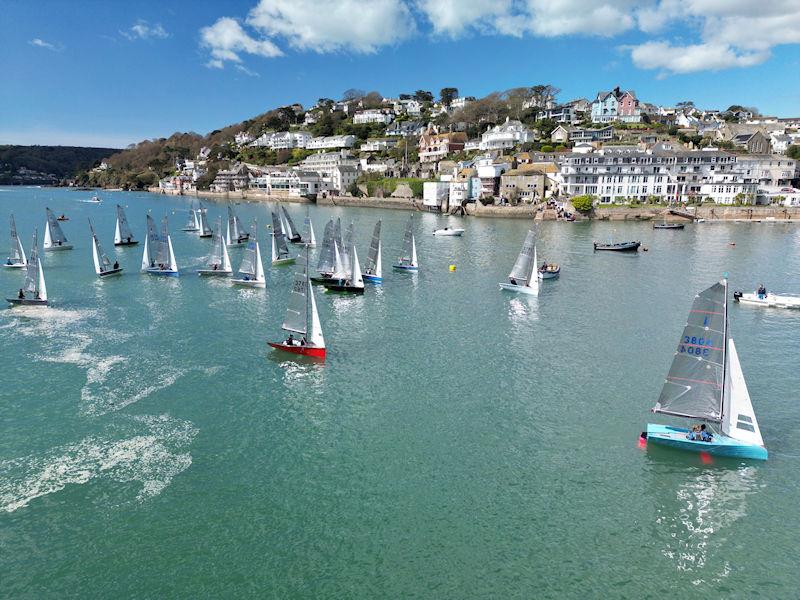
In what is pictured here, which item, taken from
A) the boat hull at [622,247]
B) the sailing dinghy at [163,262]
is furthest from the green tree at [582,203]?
the sailing dinghy at [163,262]

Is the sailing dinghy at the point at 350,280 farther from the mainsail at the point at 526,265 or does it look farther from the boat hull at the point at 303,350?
the boat hull at the point at 303,350

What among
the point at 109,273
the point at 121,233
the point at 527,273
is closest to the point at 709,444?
the point at 527,273

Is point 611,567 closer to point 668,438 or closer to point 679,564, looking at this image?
point 679,564

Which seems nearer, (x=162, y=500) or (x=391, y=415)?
(x=162, y=500)

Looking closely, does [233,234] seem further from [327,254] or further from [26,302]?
[26,302]

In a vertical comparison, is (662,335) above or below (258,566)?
above

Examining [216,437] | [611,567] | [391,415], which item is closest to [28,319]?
[216,437]
